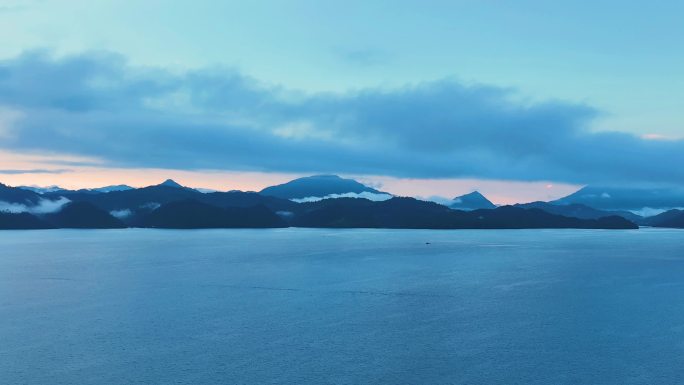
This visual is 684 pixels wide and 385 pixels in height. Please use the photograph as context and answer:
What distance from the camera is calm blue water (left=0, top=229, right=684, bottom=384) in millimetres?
35719

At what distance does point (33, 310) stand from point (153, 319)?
45.9 feet

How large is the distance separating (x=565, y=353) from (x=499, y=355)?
5.37 meters

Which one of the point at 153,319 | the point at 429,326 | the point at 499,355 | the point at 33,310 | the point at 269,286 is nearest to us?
the point at 499,355

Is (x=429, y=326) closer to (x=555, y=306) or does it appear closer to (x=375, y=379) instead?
(x=375, y=379)

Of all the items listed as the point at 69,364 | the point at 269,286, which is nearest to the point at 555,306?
the point at 269,286

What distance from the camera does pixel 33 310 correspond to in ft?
185

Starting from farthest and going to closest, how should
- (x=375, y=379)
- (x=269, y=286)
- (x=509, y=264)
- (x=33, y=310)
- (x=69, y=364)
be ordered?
(x=509, y=264), (x=269, y=286), (x=33, y=310), (x=69, y=364), (x=375, y=379)

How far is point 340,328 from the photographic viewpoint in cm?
4797

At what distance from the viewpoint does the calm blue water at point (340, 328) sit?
3572 centimetres

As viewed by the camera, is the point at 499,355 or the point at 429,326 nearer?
the point at 499,355

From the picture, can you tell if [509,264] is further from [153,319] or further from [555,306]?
[153,319]

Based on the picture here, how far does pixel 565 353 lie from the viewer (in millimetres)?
40656

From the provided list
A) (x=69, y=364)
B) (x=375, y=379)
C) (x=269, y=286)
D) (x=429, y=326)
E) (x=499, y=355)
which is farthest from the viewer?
(x=269, y=286)

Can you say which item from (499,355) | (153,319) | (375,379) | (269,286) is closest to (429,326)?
(499,355)
